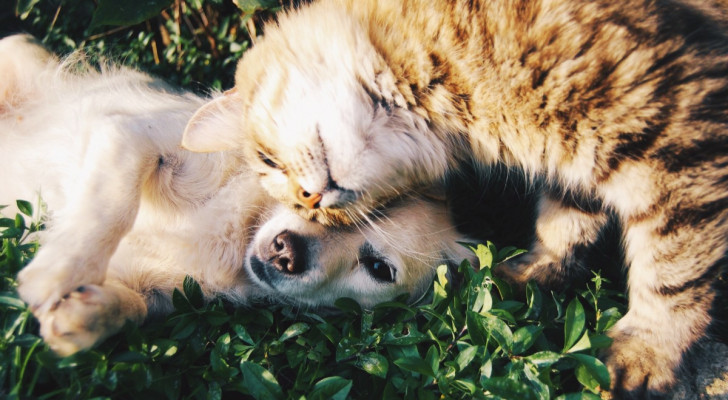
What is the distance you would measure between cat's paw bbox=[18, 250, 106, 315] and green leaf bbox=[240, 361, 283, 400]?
27.5 inches

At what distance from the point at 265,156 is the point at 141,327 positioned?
838 mm

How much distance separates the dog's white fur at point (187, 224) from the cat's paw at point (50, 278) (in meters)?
0.07

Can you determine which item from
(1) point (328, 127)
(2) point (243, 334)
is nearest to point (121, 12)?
(1) point (328, 127)

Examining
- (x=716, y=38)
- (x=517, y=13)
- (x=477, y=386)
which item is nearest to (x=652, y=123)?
(x=716, y=38)

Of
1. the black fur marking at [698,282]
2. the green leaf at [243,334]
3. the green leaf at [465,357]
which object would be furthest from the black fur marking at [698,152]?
the green leaf at [243,334]

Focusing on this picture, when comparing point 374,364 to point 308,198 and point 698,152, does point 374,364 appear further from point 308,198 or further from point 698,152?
point 698,152

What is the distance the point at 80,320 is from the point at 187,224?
0.80m

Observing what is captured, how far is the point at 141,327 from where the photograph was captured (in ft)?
7.38

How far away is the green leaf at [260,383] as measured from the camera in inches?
Answer: 72.7

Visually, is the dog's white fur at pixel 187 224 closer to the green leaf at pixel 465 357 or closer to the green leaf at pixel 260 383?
the green leaf at pixel 260 383

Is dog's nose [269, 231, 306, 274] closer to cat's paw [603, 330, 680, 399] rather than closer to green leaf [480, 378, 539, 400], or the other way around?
green leaf [480, 378, 539, 400]

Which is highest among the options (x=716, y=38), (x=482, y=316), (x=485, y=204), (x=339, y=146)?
(x=716, y=38)

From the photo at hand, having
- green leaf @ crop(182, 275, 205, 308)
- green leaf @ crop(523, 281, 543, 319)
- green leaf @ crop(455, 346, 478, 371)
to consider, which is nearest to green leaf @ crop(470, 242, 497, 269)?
green leaf @ crop(523, 281, 543, 319)

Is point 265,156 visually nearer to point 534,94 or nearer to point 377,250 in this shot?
point 377,250
